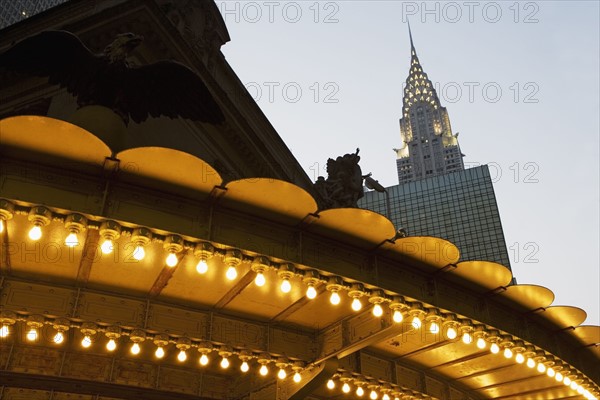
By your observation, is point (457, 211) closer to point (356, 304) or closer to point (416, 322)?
point (416, 322)

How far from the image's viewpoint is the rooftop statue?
17922mm

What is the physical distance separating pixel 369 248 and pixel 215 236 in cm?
286

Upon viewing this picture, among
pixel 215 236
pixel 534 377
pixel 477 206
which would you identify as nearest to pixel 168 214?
pixel 215 236

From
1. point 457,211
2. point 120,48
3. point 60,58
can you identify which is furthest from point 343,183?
point 457,211

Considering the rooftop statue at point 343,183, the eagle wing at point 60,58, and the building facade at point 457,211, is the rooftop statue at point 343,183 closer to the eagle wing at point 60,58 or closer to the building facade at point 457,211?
the eagle wing at point 60,58

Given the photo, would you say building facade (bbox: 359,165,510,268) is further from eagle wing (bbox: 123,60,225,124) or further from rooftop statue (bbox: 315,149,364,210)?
eagle wing (bbox: 123,60,225,124)

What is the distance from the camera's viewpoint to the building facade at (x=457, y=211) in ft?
382

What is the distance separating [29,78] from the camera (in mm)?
16797

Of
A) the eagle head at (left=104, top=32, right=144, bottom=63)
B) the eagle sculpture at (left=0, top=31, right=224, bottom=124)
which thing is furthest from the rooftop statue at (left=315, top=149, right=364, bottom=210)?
the eagle head at (left=104, top=32, right=144, bottom=63)

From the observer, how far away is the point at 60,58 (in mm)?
9406

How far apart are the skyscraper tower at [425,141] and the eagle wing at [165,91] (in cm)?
14697

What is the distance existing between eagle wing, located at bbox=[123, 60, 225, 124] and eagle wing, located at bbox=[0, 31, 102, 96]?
0.72m

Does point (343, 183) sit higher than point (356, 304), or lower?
higher

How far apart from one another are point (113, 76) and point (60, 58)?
1054 millimetres
